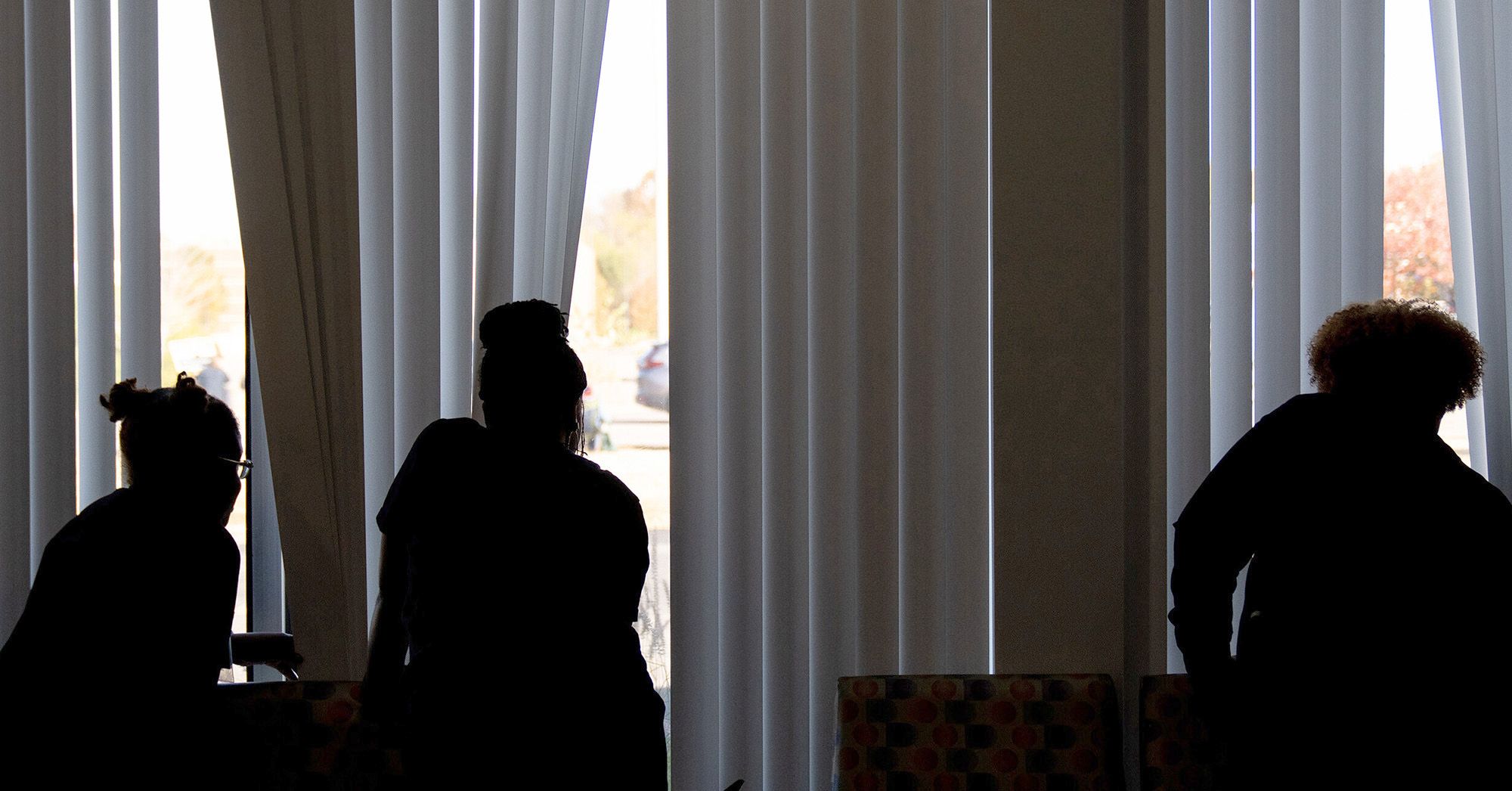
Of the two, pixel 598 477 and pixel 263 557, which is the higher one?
pixel 598 477

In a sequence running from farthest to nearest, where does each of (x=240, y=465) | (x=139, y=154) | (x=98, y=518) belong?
(x=139, y=154) → (x=240, y=465) → (x=98, y=518)

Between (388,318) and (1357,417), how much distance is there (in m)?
2.09

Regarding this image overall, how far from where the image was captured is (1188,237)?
2471 millimetres

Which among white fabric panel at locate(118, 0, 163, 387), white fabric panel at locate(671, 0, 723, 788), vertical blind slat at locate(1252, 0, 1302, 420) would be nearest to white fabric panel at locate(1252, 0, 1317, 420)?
vertical blind slat at locate(1252, 0, 1302, 420)

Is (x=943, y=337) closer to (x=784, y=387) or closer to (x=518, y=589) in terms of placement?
(x=784, y=387)

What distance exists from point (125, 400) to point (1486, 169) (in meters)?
3.04

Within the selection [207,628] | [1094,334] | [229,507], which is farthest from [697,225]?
[207,628]

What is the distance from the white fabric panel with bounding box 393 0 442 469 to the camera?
8.20ft

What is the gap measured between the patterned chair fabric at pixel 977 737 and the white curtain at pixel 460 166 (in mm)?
1159

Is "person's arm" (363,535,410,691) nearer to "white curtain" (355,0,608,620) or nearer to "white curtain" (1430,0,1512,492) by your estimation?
"white curtain" (355,0,608,620)

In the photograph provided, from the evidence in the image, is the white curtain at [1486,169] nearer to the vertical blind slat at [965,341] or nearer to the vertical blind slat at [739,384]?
the vertical blind slat at [965,341]

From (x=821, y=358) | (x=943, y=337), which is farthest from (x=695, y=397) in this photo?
(x=943, y=337)

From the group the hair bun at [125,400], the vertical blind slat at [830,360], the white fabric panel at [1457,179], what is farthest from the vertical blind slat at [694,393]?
the white fabric panel at [1457,179]

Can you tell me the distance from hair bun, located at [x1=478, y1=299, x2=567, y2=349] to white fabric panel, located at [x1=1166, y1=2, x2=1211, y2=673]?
1443 millimetres
